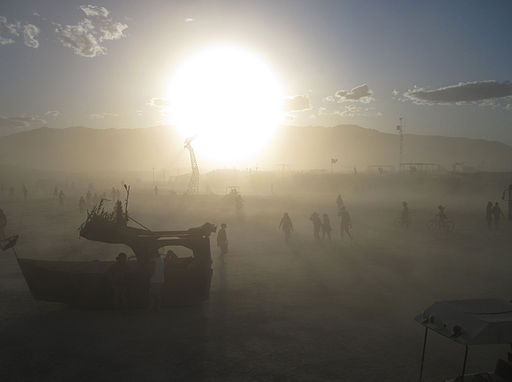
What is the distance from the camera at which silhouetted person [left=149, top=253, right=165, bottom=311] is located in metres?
10.3

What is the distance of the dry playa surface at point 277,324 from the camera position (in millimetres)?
7305

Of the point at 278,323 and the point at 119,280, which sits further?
the point at 119,280

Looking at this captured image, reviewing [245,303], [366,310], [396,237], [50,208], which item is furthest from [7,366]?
[50,208]

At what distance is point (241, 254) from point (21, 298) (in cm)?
992

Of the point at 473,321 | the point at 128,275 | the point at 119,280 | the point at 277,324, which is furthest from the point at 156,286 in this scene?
the point at 473,321

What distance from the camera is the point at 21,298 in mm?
11797

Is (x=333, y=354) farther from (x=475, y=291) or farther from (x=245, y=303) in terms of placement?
(x=475, y=291)

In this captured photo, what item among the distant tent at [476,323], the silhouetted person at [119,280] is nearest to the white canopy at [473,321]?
Result: the distant tent at [476,323]

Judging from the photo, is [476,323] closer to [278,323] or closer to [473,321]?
[473,321]

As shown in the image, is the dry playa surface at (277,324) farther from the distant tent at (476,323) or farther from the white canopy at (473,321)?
the white canopy at (473,321)

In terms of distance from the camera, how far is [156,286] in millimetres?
10352

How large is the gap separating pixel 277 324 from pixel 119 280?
4.64 m

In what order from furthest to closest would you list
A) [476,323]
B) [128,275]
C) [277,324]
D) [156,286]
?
1. [128,275]
2. [156,286]
3. [277,324]
4. [476,323]

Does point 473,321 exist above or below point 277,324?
above
